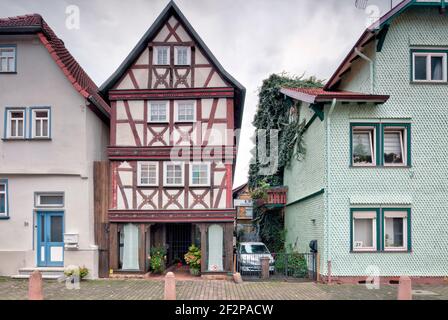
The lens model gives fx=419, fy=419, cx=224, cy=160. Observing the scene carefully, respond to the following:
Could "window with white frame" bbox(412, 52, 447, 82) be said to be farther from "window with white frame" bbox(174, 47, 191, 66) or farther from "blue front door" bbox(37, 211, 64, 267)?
"blue front door" bbox(37, 211, 64, 267)

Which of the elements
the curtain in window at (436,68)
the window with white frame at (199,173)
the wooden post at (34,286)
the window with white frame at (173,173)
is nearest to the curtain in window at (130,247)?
the window with white frame at (173,173)

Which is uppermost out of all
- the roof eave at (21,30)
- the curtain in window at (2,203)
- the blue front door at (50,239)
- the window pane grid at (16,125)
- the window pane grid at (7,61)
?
the roof eave at (21,30)

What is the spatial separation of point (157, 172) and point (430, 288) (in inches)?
445

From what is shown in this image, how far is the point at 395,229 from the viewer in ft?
53.5

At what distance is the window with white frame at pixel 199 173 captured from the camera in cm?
1761

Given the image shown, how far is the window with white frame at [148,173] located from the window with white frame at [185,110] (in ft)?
7.45

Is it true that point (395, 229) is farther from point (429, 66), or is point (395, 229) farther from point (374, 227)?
point (429, 66)

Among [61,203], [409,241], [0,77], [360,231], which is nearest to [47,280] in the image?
[61,203]

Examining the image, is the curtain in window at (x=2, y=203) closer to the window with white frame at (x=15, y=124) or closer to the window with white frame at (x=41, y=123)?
the window with white frame at (x=15, y=124)

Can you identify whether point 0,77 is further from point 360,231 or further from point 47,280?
point 360,231

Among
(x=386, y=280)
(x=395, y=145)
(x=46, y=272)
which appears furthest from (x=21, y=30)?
(x=386, y=280)

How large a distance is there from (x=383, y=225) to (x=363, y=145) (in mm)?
3190

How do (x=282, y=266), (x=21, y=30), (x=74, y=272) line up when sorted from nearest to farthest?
(x=74, y=272)
(x=21, y=30)
(x=282, y=266)

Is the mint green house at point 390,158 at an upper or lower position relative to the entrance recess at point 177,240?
upper
